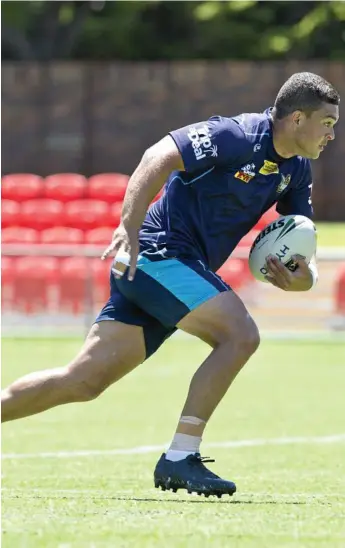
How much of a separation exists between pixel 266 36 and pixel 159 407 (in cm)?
2308

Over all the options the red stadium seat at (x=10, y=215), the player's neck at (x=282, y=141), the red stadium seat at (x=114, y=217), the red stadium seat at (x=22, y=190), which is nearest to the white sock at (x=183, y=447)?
the player's neck at (x=282, y=141)

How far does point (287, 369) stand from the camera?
558 inches

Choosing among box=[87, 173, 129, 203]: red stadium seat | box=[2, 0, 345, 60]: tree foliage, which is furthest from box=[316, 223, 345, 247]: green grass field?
box=[2, 0, 345, 60]: tree foliage

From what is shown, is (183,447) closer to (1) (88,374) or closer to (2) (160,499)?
(2) (160,499)

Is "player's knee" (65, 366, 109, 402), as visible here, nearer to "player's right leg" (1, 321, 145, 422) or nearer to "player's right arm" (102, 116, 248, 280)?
"player's right leg" (1, 321, 145, 422)

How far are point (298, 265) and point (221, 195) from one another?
0.58 m

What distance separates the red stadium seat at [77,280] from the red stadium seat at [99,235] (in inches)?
115

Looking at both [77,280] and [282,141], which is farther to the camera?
[77,280]

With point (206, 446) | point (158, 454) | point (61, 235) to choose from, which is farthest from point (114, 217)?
point (158, 454)

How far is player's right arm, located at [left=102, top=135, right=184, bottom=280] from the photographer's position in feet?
20.9

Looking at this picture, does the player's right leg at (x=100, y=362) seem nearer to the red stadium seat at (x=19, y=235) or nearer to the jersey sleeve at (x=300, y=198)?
the jersey sleeve at (x=300, y=198)

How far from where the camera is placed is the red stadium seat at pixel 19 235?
1956cm

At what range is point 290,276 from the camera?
6.95 meters

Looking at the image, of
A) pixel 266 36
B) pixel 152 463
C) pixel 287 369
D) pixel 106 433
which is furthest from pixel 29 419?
pixel 266 36
